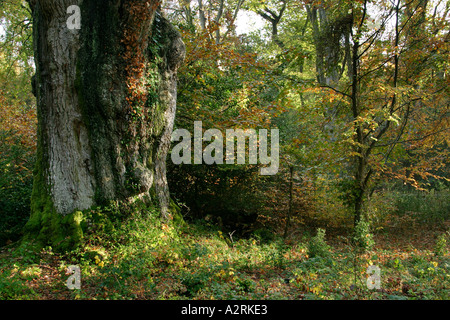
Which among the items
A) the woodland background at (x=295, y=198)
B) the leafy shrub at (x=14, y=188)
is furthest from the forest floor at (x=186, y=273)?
the leafy shrub at (x=14, y=188)

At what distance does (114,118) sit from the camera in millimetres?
5695

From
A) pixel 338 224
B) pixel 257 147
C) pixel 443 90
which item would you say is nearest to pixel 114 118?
pixel 257 147

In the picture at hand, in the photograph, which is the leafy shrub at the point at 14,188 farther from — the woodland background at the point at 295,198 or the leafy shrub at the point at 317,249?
the leafy shrub at the point at 317,249

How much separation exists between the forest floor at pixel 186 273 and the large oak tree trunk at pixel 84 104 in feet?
2.10

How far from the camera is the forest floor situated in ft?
13.3

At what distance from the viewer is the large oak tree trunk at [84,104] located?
5.43 metres

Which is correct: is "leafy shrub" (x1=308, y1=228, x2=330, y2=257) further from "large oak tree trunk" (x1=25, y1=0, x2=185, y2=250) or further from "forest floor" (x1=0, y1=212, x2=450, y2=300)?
"large oak tree trunk" (x1=25, y1=0, x2=185, y2=250)

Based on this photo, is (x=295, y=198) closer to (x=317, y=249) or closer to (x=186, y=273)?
(x=317, y=249)

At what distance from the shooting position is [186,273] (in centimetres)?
467

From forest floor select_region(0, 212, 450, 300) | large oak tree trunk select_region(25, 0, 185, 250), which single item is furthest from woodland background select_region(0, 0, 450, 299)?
large oak tree trunk select_region(25, 0, 185, 250)

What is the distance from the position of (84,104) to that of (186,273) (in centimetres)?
339

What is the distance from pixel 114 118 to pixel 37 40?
1.90 metres

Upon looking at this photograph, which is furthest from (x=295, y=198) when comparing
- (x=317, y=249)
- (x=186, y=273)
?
(x=186, y=273)

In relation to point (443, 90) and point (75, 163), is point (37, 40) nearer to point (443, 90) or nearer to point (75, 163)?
point (75, 163)
